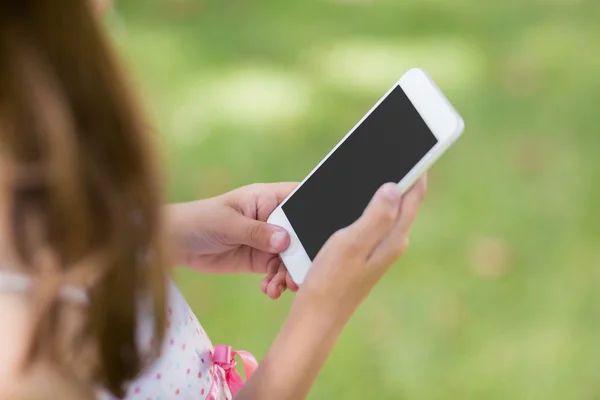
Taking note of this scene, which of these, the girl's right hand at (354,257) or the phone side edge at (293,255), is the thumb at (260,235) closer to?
the phone side edge at (293,255)

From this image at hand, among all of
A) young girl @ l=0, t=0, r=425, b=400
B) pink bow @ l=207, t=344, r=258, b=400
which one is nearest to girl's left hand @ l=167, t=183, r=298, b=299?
pink bow @ l=207, t=344, r=258, b=400

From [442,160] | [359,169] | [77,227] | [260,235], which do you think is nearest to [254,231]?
[260,235]

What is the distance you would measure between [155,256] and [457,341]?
44.5 inches

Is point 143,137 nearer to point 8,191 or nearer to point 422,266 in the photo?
point 8,191

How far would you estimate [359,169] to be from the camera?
97 centimetres

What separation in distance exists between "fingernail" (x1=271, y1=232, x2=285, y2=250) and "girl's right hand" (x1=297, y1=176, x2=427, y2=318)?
0.49 feet

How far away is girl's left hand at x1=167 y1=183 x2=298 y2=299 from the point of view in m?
1.02

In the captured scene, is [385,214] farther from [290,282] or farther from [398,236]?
[290,282]

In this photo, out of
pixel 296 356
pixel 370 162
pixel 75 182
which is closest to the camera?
pixel 75 182

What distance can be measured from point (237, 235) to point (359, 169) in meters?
0.17

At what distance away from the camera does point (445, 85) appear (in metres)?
2.34

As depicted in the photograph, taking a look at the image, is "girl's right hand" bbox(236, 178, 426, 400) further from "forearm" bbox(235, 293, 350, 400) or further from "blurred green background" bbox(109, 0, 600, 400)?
"blurred green background" bbox(109, 0, 600, 400)

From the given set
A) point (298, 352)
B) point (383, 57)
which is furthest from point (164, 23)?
point (298, 352)

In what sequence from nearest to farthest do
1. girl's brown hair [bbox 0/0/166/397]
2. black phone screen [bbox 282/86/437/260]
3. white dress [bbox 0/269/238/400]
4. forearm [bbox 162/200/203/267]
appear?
girl's brown hair [bbox 0/0/166/397]
white dress [bbox 0/269/238/400]
black phone screen [bbox 282/86/437/260]
forearm [bbox 162/200/203/267]
